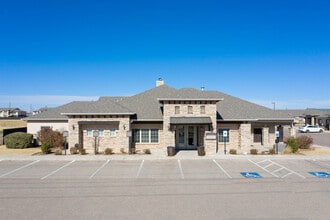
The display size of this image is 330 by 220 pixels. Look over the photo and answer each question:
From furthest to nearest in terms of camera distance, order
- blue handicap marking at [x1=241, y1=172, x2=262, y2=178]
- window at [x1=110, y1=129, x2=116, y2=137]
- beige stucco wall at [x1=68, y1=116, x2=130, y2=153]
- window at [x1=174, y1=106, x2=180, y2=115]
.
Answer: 1. window at [x1=110, y1=129, x2=116, y2=137]
2. window at [x1=174, y1=106, x2=180, y2=115]
3. beige stucco wall at [x1=68, y1=116, x2=130, y2=153]
4. blue handicap marking at [x1=241, y1=172, x2=262, y2=178]

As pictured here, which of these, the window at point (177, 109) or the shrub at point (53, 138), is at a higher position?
the window at point (177, 109)

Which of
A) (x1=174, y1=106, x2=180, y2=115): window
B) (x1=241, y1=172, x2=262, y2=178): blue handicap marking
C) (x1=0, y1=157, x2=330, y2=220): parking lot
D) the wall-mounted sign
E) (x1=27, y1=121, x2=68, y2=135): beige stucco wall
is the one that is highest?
(x1=174, y1=106, x2=180, y2=115): window

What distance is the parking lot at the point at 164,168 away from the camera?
1523 cm

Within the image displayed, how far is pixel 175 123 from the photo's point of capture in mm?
23359

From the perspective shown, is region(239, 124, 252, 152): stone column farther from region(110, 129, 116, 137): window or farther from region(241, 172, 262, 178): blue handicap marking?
region(110, 129, 116, 137): window

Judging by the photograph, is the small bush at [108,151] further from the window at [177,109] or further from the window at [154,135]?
the window at [177,109]

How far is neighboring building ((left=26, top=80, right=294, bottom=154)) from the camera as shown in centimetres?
2411

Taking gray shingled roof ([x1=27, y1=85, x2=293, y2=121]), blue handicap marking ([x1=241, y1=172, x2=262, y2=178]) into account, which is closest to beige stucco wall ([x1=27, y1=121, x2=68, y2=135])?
gray shingled roof ([x1=27, y1=85, x2=293, y2=121])

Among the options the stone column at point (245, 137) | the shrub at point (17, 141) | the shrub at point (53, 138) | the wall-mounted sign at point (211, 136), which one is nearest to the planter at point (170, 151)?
the wall-mounted sign at point (211, 136)

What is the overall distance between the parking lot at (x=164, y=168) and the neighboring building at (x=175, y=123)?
4.30 meters

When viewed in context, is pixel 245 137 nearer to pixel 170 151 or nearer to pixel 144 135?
pixel 170 151

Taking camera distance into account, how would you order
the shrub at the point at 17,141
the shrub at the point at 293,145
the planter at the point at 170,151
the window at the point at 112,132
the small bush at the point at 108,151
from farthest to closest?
1. the shrub at the point at 17,141
2. the window at the point at 112,132
3. the shrub at the point at 293,145
4. the small bush at the point at 108,151
5. the planter at the point at 170,151

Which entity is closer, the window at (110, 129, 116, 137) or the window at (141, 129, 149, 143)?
the window at (110, 129, 116, 137)

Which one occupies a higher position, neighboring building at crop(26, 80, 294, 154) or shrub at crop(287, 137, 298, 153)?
neighboring building at crop(26, 80, 294, 154)
